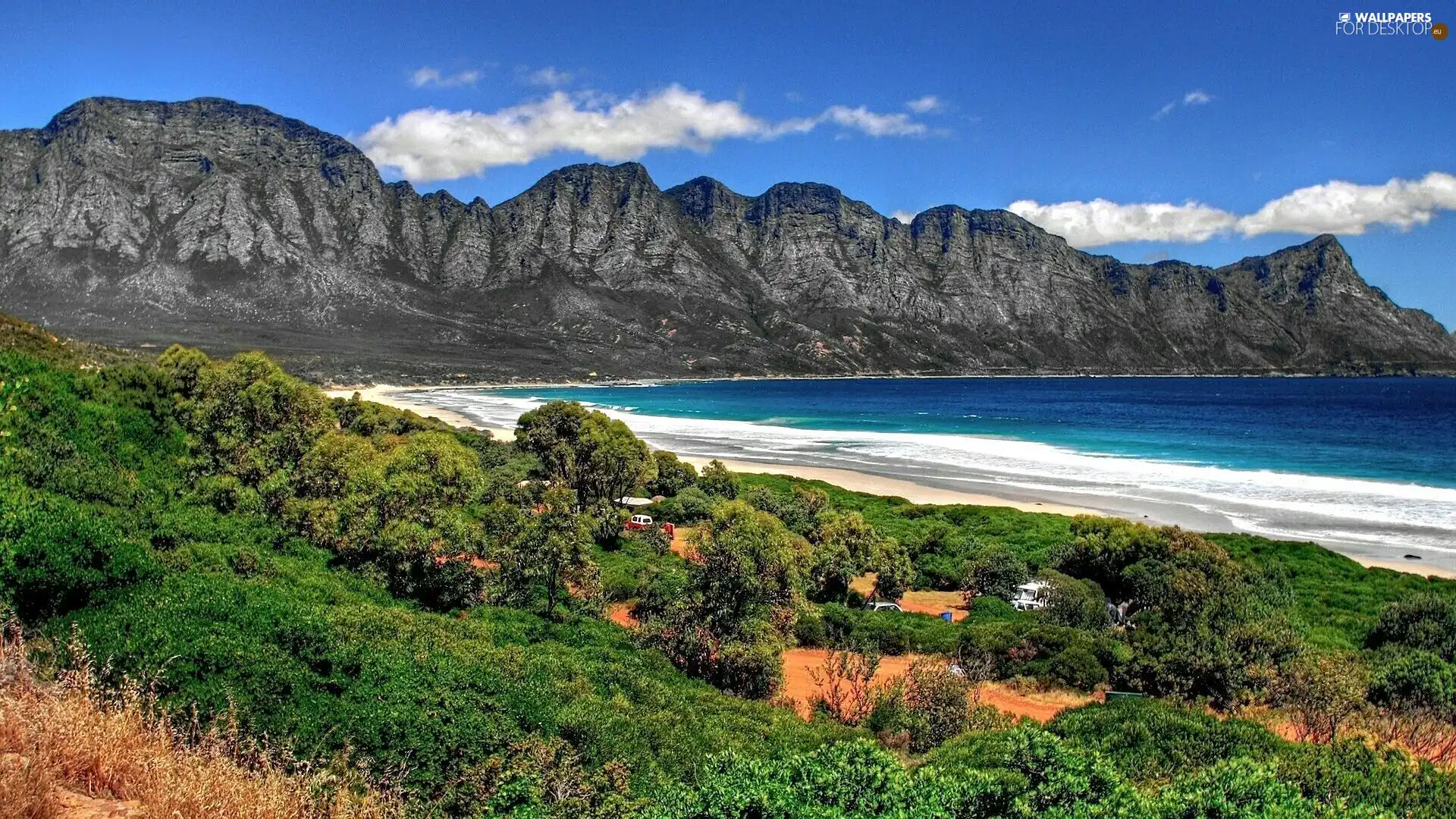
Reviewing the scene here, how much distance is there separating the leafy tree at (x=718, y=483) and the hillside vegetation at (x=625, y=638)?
8519 mm

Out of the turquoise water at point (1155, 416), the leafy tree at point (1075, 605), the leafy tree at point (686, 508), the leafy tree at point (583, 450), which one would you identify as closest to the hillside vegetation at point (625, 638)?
the leafy tree at point (1075, 605)

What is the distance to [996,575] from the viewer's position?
25.7m

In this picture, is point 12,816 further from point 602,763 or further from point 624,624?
point 624,624

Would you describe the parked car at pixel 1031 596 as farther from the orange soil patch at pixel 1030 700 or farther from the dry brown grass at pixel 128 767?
the dry brown grass at pixel 128 767

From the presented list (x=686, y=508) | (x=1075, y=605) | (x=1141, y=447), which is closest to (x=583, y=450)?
(x=686, y=508)

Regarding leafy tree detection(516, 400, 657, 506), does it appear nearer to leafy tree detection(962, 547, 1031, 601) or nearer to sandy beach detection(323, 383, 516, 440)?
leafy tree detection(962, 547, 1031, 601)

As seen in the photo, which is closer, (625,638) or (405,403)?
(625,638)

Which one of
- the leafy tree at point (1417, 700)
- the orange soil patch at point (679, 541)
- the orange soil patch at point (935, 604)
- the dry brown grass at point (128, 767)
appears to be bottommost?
the orange soil patch at point (935, 604)

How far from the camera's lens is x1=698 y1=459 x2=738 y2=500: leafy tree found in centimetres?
3925

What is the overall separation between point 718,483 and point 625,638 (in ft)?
76.8

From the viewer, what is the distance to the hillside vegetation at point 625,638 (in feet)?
24.3

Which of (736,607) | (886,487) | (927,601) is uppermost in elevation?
(736,607)

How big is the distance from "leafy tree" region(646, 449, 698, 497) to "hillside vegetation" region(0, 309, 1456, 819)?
10078 millimetres

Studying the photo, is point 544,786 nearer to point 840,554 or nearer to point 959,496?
point 840,554
